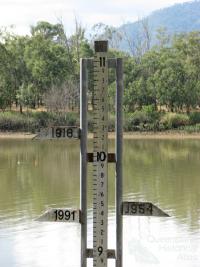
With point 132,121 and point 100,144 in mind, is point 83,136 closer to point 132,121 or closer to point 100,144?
point 100,144

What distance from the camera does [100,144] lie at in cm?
377

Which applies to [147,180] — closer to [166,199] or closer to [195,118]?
[166,199]

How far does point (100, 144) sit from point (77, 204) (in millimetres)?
9579

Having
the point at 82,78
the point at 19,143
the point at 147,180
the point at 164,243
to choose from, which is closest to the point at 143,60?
the point at 19,143

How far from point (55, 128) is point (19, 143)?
89.3 ft

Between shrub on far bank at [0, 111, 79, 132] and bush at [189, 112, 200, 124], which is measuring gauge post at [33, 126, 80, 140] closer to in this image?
shrub on far bank at [0, 111, 79, 132]

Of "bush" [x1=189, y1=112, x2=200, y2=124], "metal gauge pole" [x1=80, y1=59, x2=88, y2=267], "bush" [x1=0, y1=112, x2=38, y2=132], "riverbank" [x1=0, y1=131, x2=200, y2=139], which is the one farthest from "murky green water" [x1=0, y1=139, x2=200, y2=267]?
"bush" [x1=189, y1=112, x2=200, y2=124]

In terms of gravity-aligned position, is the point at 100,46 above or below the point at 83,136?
above

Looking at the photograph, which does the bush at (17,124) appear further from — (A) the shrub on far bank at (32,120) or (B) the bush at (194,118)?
(B) the bush at (194,118)

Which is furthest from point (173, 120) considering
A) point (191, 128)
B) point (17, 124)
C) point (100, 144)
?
point (100, 144)

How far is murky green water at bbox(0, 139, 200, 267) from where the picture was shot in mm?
8648

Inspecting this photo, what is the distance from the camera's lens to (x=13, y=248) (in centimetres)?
905

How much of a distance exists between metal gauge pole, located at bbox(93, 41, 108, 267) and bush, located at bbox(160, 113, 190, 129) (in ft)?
111

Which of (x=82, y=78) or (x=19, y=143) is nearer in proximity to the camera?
(x=82, y=78)
